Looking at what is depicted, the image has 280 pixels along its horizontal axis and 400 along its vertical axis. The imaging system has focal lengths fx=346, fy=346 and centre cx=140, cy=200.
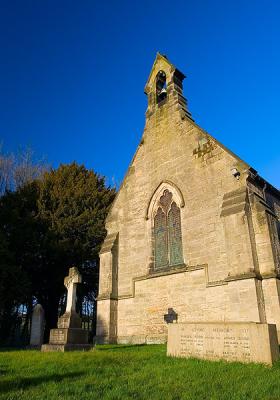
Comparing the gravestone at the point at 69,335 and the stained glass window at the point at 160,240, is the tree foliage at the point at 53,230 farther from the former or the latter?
the gravestone at the point at 69,335

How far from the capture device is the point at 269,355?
6.73m

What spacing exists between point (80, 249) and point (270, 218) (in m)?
12.6

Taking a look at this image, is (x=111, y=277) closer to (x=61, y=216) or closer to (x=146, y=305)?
(x=146, y=305)

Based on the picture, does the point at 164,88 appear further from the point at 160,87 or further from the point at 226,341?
the point at 226,341

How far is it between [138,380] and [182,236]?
8865mm

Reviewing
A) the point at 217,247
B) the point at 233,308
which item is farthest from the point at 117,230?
the point at 233,308

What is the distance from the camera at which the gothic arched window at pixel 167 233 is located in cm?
1462

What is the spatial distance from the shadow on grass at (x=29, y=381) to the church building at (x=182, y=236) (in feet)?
21.0

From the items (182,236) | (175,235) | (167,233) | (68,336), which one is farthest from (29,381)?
(167,233)

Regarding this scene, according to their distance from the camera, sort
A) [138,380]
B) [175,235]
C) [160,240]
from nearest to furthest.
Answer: [138,380] < [175,235] < [160,240]

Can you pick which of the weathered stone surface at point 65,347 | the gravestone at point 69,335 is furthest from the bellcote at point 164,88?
the weathered stone surface at point 65,347

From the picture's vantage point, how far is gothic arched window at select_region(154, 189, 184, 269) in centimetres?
1462

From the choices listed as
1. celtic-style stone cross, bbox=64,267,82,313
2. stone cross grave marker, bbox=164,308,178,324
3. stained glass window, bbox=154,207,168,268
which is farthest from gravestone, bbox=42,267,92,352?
stained glass window, bbox=154,207,168,268

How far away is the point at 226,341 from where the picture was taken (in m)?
7.41
